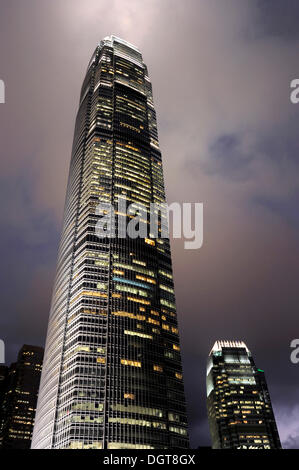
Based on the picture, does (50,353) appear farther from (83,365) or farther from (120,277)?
(120,277)

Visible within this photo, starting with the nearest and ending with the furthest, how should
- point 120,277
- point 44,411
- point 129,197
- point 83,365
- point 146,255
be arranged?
point 83,365 < point 44,411 < point 120,277 < point 146,255 < point 129,197

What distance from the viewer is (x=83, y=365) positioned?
138 m

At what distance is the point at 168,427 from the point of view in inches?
5477

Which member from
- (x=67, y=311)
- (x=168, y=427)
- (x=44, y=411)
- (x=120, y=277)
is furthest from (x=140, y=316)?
(x=44, y=411)

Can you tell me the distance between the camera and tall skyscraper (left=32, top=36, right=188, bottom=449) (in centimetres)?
13062

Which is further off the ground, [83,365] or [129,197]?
[129,197]

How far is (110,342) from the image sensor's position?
145375mm

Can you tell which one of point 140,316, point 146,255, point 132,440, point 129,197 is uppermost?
point 129,197

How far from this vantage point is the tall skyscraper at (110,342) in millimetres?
130625
